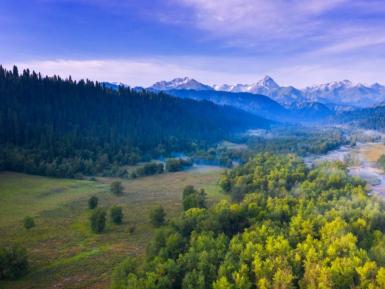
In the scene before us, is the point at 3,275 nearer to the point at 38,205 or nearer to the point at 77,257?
the point at 77,257

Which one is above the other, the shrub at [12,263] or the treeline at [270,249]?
the treeline at [270,249]

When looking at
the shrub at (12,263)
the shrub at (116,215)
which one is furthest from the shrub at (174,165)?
the shrub at (12,263)

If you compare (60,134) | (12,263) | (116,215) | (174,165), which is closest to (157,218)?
(116,215)

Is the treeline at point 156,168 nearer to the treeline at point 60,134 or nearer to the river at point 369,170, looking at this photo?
the treeline at point 60,134

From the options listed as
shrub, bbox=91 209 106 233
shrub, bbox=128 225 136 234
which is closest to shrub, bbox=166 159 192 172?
shrub, bbox=128 225 136 234

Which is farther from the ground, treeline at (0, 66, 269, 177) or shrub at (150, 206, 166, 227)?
treeline at (0, 66, 269, 177)

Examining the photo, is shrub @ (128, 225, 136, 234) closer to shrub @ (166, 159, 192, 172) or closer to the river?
the river

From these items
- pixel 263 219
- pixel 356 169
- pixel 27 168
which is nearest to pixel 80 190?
pixel 27 168
